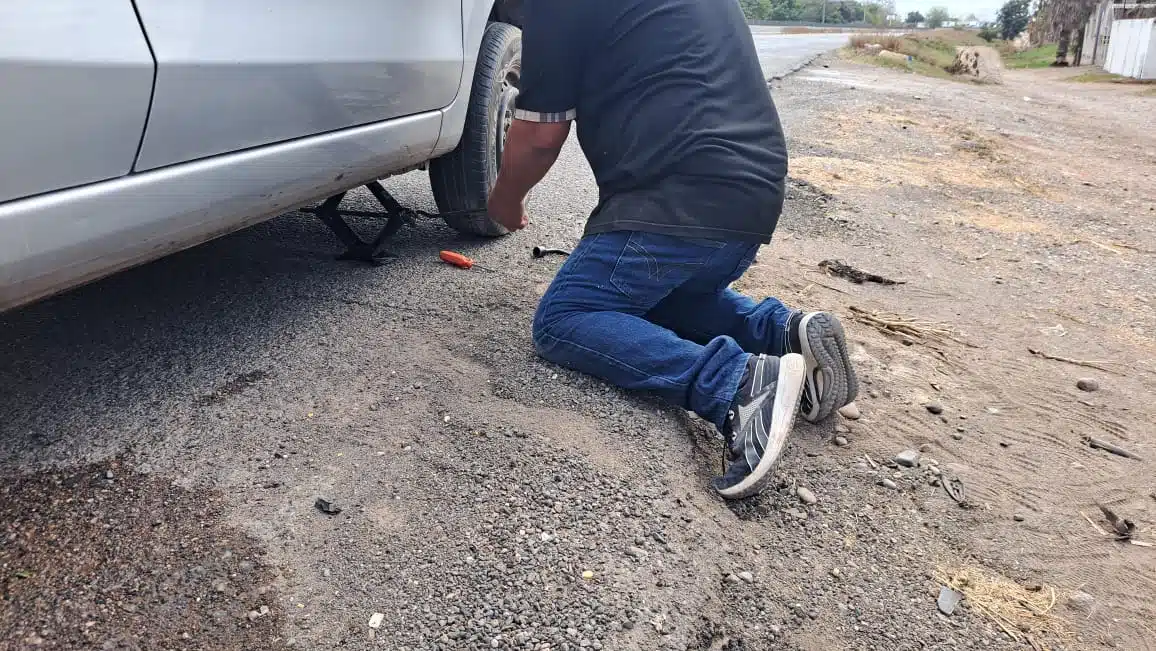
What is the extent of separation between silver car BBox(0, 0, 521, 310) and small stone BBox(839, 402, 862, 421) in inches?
62.0

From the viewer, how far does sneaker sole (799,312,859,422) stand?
2270 millimetres

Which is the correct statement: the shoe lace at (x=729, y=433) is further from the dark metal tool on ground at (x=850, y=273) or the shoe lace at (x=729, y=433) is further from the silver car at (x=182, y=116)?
the dark metal tool on ground at (x=850, y=273)

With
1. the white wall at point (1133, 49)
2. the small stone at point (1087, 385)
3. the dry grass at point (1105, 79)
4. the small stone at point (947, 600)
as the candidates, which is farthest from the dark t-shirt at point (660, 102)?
the white wall at point (1133, 49)

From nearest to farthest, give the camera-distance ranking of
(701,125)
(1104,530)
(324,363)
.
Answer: (1104,530) < (701,125) < (324,363)

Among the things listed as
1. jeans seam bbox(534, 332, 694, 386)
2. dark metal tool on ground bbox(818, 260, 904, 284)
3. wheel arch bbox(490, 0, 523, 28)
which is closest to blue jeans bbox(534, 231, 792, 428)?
jeans seam bbox(534, 332, 694, 386)

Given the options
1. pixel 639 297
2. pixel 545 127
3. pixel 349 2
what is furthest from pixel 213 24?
pixel 639 297

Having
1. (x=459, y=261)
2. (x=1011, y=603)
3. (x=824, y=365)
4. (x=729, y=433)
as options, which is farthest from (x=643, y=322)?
(x=459, y=261)

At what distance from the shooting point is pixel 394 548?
1.68 meters

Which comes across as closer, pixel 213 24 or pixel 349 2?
pixel 213 24

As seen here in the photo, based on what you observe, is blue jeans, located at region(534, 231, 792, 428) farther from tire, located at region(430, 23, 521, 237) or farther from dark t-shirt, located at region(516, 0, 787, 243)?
tire, located at region(430, 23, 521, 237)

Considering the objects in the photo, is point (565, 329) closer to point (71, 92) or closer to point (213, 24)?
point (213, 24)

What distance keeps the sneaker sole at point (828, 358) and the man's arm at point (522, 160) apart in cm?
86

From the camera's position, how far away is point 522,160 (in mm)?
2406

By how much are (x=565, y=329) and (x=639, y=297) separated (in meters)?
0.23
